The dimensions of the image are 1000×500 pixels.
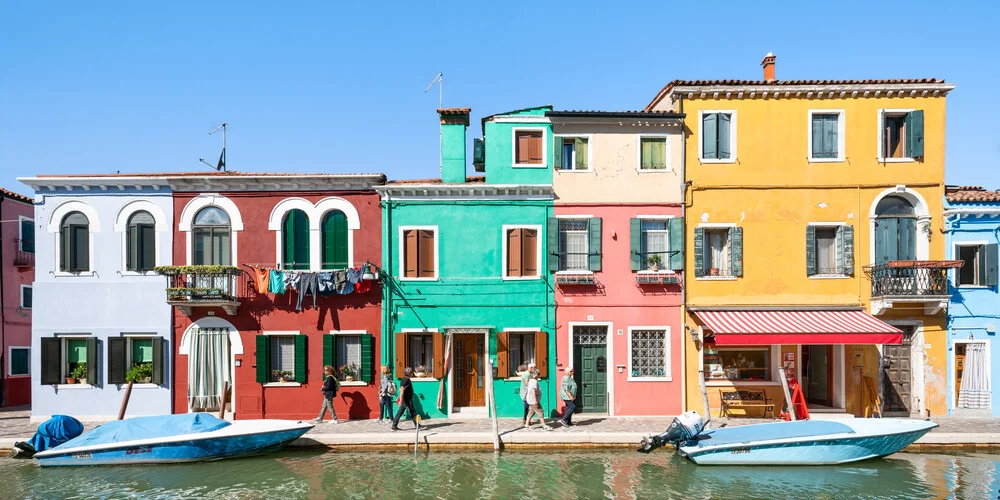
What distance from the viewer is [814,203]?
64.8 ft

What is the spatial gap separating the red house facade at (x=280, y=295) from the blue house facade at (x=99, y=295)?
0.67 meters

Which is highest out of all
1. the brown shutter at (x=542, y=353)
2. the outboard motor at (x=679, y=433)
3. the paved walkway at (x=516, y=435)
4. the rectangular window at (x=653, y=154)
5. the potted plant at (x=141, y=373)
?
the rectangular window at (x=653, y=154)

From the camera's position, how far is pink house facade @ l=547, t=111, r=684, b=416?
64.7 ft

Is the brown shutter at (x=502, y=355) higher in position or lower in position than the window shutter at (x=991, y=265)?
lower

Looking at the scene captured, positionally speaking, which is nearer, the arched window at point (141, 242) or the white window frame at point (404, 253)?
the arched window at point (141, 242)

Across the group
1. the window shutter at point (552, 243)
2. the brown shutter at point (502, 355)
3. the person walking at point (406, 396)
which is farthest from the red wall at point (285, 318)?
the window shutter at point (552, 243)

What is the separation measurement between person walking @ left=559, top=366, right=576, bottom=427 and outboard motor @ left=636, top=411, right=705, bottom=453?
2473 mm

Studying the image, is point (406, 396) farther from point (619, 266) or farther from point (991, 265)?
point (991, 265)

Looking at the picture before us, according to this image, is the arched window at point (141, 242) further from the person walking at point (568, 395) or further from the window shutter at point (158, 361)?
the person walking at point (568, 395)

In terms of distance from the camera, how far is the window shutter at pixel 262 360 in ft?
63.6

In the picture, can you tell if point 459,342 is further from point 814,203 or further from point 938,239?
point 938,239

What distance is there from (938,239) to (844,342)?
17.0 ft

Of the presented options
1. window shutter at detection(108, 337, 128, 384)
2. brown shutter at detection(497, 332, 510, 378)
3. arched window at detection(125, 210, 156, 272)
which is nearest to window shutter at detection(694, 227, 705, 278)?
brown shutter at detection(497, 332, 510, 378)

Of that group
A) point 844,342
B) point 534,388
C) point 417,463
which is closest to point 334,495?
point 417,463
